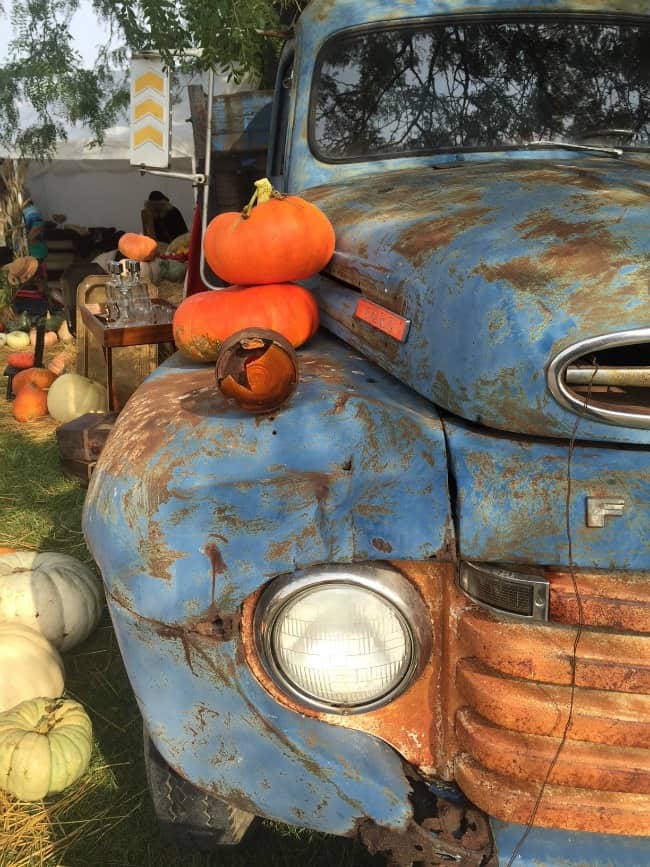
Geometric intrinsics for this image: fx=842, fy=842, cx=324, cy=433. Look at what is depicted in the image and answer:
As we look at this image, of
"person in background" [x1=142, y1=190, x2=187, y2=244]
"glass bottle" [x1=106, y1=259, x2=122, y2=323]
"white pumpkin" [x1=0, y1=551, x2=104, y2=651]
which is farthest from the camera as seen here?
"person in background" [x1=142, y1=190, x2=187, y2=244]

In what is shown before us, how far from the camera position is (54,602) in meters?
3.53

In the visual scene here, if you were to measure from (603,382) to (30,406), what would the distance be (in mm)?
6765

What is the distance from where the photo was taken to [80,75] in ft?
48.8

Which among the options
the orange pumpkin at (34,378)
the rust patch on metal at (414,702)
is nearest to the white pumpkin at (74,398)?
the orange pumpkin at (34,378)

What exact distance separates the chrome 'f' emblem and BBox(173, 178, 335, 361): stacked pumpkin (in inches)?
40.8

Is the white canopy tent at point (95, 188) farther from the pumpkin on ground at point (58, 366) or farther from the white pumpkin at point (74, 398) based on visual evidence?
the white pumpkin at point (74, 398)

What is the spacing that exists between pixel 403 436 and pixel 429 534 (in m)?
0.22

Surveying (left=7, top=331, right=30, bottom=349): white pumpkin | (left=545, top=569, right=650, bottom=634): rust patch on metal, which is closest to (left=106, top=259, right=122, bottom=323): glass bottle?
(left=545, top=569, right=650, bottom=634): rust patch on metal

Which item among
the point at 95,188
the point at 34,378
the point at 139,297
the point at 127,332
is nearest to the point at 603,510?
the point at 127,332

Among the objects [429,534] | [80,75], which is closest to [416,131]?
[429,534]

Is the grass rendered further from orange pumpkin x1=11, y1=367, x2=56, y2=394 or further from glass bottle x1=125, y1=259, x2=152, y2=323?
orange pumpkin x1=11, y1=367, x2=56, y2=394

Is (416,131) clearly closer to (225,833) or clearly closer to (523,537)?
(523,537)

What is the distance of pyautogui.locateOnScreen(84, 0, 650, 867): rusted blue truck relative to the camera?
1516 millimetres

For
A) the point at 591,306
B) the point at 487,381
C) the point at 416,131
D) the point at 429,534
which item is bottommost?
the point at 429,534
